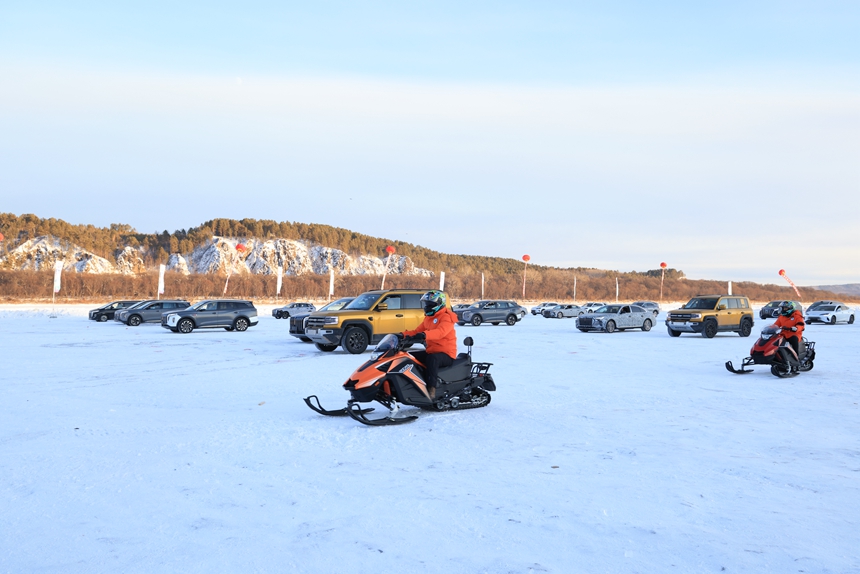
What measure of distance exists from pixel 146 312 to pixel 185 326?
7937mm

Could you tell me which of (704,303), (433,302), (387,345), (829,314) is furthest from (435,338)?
(829,314)

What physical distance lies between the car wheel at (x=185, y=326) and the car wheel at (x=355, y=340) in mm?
11714

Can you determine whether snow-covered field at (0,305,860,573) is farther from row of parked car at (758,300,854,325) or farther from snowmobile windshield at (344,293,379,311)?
row of parked car at (758,300,854,325)

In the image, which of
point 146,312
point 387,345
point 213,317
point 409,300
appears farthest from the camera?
point 146,312

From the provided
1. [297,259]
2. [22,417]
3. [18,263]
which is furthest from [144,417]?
[297,259]

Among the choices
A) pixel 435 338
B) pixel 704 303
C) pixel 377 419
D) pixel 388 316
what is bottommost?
pixel 377 419

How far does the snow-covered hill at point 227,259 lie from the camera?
132 meters

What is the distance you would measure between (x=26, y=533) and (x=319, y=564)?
207 centimetres

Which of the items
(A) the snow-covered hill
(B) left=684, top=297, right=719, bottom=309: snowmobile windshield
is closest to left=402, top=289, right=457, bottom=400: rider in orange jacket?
(B) left=684, top=297, right=719, bottom=309: snowmobile windshield

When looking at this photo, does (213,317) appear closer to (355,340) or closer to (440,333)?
(355,340)

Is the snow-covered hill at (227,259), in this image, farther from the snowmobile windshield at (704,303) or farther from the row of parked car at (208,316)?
the snowmobile windshield at (704,303)

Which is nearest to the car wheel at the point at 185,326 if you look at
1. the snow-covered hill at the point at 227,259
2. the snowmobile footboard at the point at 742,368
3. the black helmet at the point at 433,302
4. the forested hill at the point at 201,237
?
the black helmet at the point at 433,302

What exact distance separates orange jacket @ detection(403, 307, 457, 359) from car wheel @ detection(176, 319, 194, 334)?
20.8 m

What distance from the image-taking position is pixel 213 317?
2831 centimetres
